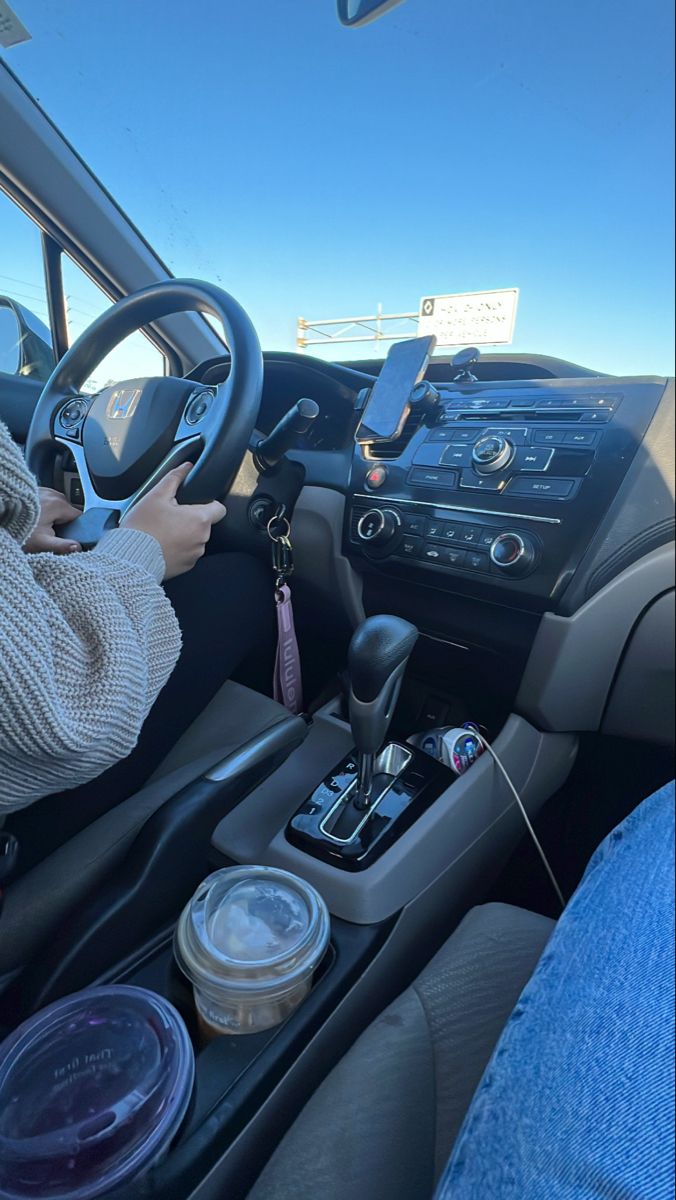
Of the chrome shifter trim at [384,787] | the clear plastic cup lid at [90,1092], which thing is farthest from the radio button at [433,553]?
the clear plastic cup lid at [90,1092]

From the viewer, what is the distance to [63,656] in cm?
49

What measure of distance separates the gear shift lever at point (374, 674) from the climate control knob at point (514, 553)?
5.7 inches

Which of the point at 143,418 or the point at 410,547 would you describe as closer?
the point at 410,547

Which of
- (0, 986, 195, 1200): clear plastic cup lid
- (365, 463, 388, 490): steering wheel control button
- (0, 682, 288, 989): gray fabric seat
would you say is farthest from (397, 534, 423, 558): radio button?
(0, 986, 195, 1200): clear plastic cup lid

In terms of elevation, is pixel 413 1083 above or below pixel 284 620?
below

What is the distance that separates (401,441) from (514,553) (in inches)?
12.5

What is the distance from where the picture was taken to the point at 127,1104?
1.55ft

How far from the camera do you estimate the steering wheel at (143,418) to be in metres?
0.89

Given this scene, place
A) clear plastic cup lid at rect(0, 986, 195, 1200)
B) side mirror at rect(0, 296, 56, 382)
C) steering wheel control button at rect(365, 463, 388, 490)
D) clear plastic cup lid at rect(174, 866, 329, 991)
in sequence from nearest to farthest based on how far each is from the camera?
clear plastic cup lid at rect(0, 986, 195, 1200)
clear plastic cup lid at rect(174, 866, 329, 991)
steering wheel control button at rect(365, 463, 388, 490)
side mirror at rect(0, 296, 56, 382)

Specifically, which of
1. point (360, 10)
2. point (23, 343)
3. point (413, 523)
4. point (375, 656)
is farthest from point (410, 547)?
point (23, 343)

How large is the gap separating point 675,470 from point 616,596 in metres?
0.15

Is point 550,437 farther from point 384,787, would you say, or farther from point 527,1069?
point 527,1069

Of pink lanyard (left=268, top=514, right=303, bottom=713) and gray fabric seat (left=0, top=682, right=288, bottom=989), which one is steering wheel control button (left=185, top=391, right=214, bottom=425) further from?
gray fabric seat (left=0, top=682, right=288, bottom=989)

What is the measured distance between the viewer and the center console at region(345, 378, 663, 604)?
0.75 m
